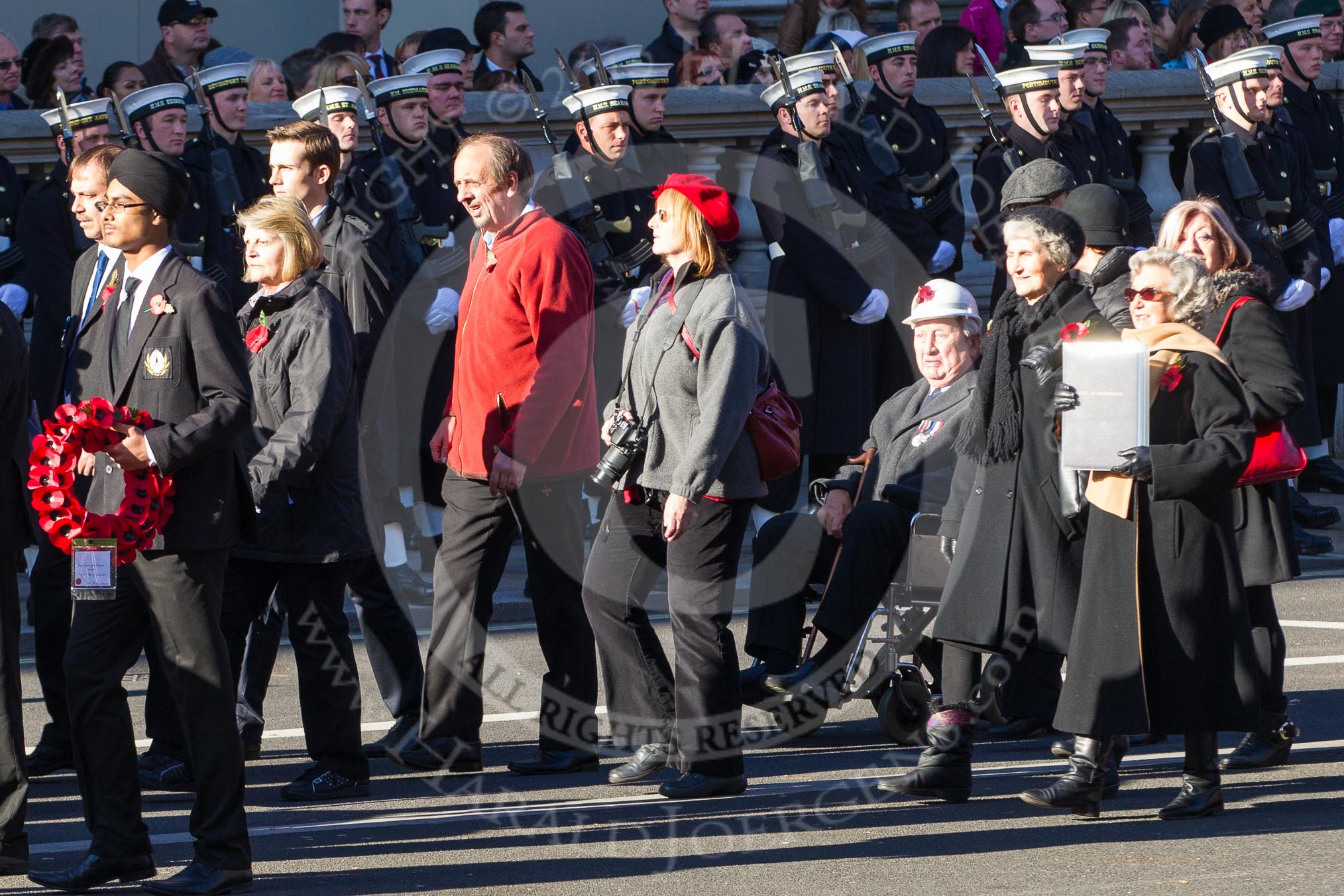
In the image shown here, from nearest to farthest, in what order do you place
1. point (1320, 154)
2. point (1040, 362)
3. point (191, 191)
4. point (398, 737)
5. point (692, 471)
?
point (1040, 362) → point (692, 471) → point (398, 737) → point (191, 191) → point (1320, 154)

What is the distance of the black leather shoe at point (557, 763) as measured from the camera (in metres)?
7.02

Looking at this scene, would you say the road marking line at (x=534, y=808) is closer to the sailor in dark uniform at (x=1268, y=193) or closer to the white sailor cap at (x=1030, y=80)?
the sailor in dark uniform at (x=1268, y=193)

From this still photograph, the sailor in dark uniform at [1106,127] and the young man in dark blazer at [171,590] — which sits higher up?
the sailor in dark uniform at [1106,127]

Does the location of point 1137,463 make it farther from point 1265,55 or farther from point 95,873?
point 1265,55

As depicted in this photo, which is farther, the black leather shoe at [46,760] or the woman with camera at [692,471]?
the black leather shoe at [46,760]

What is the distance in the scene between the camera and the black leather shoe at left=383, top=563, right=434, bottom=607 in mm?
9859

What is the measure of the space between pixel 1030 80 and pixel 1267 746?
5.33m

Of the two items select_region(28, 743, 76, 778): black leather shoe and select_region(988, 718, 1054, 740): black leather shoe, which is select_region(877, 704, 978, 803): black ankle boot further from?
select_region(28, 743, 76, 778): black leather shoe

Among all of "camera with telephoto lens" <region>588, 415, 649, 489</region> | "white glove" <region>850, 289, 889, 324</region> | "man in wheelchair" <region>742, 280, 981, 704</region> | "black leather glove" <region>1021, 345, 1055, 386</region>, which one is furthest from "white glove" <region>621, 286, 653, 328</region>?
"black leather glove" <region>1021, 345, 1055, 386</region>

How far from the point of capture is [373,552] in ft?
23.2

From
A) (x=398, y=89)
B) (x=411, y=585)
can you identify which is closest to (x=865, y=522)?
(x=411, y=585)

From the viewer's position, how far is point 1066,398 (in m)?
6.15

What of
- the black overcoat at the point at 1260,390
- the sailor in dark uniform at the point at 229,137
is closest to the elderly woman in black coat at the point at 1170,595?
the black overcoat at the point at 1260,390

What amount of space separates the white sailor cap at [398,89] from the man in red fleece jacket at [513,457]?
140 inches
